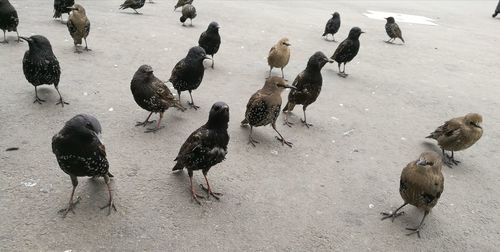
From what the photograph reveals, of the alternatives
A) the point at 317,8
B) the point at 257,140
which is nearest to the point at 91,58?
the point at 257,140

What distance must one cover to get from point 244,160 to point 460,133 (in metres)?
2.91

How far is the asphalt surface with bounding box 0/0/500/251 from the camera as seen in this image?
357 cm

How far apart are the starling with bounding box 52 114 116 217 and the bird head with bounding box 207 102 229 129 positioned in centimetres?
108

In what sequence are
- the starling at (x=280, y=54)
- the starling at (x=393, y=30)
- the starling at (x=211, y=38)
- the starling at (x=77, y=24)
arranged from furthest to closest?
the starling at (x=393, y=30)
the starling at (x=211, y=38)
the starling at (x=280, y=54)
the starling at (x=77, y=24)

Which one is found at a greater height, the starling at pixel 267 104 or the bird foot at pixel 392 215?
the starling at pixel 267 104

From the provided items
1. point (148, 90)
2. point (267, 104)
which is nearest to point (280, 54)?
point (267, 104)

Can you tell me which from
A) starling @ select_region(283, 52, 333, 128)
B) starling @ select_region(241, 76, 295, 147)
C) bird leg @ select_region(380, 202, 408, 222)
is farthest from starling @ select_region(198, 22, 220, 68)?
bird leg @ select_region(380, 202, 408, 222)

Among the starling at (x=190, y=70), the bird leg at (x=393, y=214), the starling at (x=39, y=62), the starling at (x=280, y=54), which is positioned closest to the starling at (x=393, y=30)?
the starling at (x=280, y=54)

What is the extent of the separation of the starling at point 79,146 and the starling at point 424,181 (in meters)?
3.03

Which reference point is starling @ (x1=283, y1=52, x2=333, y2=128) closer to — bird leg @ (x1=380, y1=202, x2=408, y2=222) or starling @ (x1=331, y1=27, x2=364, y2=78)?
bird leg @ (x1=380, y1=202, x2=408, y2=222)

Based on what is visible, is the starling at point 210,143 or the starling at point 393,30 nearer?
the starling at point 210,143

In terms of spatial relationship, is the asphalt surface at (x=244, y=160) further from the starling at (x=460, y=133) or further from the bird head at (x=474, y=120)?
the bird head at (x=474, y=120)

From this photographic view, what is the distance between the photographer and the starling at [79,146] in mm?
3291

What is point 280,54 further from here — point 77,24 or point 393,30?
point 393,30
